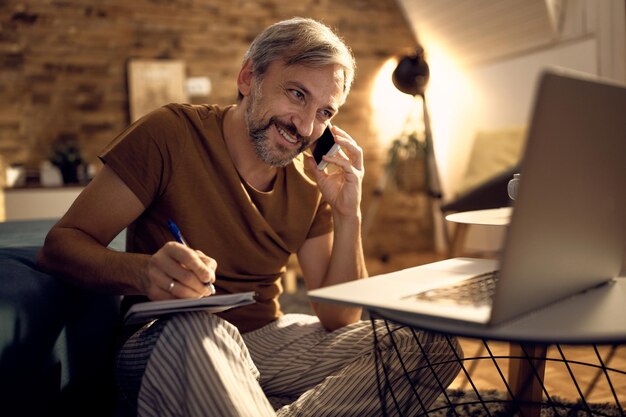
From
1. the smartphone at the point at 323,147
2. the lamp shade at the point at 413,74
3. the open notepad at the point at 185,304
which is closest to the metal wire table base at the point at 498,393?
the open notepad at the point at 185,304

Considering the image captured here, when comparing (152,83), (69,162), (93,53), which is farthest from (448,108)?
(69,162)

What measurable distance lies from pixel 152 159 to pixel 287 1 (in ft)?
12.6

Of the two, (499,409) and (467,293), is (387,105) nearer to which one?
(499,409)

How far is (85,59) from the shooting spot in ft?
13.6

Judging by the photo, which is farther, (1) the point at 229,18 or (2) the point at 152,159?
(1) the point at 229,18

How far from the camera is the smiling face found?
1273 mm

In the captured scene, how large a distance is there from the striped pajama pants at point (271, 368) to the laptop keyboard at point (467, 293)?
0.50 feet

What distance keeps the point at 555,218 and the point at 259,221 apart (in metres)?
0.73

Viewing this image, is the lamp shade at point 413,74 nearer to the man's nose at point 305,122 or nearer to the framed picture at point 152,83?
the framed picture at point 152,83

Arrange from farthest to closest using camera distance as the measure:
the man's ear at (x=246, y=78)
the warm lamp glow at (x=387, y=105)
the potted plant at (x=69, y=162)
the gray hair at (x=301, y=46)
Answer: the warm lamp glow at (x=387, y=105) → the potted plant at (x=69, y=162) → the man's ear at (x=246, y=78) → the gray hair at (x=301, y=46)

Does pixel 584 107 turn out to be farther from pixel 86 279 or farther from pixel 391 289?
pixel 86 279

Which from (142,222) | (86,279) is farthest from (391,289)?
(142,222)

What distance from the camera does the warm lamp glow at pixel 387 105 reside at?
493 centimetres

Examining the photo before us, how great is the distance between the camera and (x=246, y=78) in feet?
4.54
